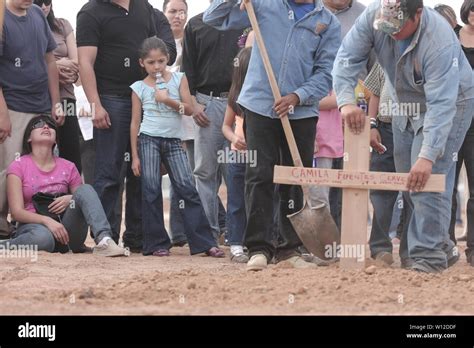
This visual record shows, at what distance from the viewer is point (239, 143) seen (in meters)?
9.27

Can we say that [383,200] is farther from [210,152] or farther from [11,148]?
[11,148]

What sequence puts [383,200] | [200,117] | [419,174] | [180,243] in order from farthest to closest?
[180,243] < [200,117] < [383,200] < [419,174]

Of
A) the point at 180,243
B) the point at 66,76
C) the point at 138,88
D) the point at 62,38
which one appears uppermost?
the point at 62,38

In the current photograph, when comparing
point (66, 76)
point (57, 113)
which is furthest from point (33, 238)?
point (66, 76)

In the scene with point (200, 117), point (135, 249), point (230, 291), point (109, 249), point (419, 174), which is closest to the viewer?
point (230, 291)

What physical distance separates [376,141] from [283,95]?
0.92 m

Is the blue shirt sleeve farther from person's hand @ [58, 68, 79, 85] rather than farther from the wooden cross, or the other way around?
the wooden cross

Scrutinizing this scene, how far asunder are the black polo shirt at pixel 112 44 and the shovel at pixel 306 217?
1864mm

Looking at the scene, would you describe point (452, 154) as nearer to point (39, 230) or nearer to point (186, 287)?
point (186, 287)

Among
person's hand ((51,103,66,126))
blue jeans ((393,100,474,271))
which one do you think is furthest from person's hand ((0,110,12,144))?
blue jeans ((393,100,474,271))

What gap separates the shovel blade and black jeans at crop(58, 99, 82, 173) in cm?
262

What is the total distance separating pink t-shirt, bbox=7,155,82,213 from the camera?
9.38 metres

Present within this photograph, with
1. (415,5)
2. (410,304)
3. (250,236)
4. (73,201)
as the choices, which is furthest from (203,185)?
(410,304)

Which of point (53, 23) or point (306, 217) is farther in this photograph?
point (53, 23)
